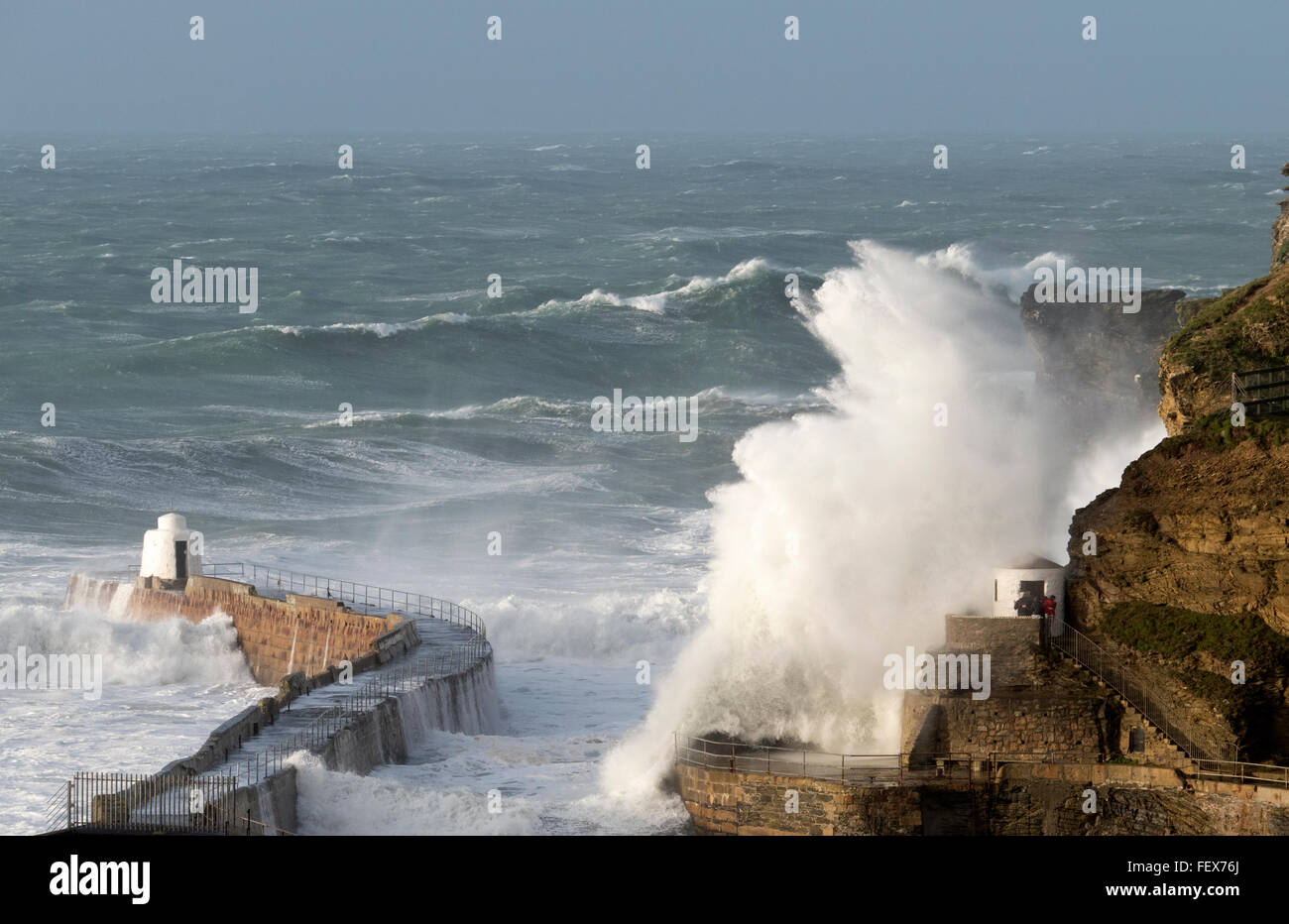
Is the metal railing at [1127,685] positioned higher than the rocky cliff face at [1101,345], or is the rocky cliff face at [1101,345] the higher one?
the rocky cliff face at [1101,345]

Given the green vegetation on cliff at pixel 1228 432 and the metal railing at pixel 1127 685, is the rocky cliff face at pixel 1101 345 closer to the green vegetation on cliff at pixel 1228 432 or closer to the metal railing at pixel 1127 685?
the green vegetation on cliff at pixel 1228 432

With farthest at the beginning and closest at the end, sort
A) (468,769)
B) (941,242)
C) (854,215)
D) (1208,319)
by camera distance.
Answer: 1. (854,215)
2. (941,242)
3. (468,769)
4. (1208,319)

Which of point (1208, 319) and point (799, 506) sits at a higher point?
point (1208, 319)

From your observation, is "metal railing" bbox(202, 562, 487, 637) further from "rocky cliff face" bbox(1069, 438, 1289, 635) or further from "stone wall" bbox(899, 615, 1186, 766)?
"rocky cliff face" bbox(1069, 438, 1289, 635)

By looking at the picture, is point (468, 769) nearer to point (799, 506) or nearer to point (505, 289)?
point (799, 506)

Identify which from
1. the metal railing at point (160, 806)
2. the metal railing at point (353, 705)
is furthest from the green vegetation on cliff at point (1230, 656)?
the metal railing at point (160, 806)
